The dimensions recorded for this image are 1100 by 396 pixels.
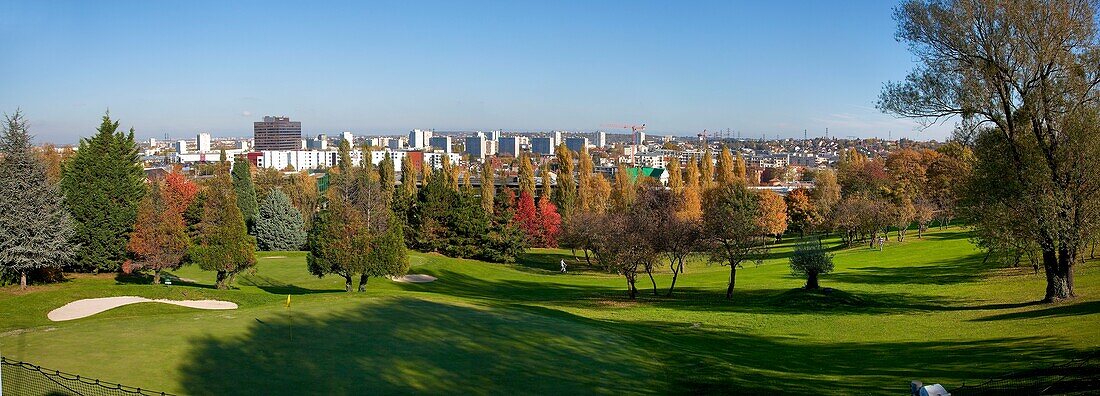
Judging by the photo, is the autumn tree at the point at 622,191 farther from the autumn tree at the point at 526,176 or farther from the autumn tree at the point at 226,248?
the autumn tree at the point at 226,248

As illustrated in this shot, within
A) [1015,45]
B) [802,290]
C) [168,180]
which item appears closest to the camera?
[1015,45]

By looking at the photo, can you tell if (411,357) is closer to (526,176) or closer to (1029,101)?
(1029,101)

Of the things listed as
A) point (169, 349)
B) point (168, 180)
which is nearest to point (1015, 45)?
point (169, 349)

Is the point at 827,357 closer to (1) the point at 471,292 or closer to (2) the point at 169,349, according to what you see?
(2) the point at 169,349

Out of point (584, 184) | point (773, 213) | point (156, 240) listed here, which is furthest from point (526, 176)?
point (156, 240)

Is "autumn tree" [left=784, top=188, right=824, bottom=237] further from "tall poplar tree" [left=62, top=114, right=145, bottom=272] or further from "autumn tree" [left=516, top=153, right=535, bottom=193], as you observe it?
"tall poplar tree" [left=62, top=114, right=145, bottom=272]

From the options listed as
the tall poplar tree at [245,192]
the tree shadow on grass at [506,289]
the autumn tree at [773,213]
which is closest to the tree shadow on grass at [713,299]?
the tree shadow on grass at [506,289]
